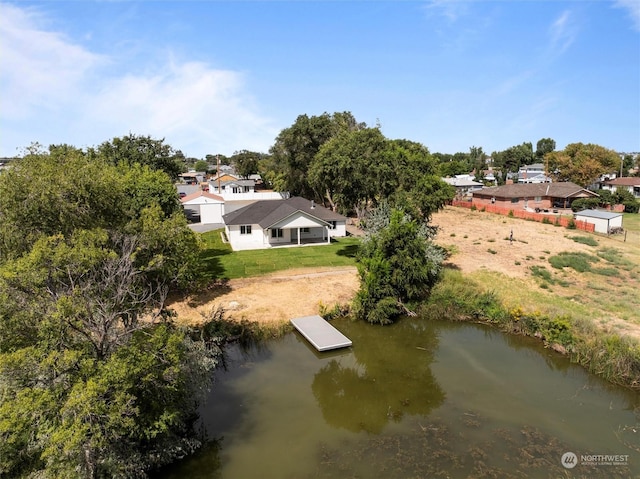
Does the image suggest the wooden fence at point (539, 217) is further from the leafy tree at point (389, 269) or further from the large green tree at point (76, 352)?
the large green tree at point (76, 352)

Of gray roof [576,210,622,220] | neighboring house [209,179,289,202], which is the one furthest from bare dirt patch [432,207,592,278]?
neighboring house [209,179,289,202]

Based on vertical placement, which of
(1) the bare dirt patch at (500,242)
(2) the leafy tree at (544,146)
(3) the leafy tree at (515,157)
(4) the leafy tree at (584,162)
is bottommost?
(1) the bare dirt patch at (500,242)

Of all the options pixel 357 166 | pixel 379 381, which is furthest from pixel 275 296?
pixel 357 166

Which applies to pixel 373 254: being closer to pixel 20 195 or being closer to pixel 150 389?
pixel 150 389

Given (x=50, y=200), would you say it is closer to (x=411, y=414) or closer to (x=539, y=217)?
(x=411, y=414)

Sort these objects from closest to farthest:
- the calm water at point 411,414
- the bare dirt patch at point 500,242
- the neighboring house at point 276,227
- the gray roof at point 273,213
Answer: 1. the calm water at point 411,414
2. the bare dirt patch at point 500,242
3. the neighboring house at point 276,227
4. the gray roof at point 273,213

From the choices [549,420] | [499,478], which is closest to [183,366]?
[499,478]

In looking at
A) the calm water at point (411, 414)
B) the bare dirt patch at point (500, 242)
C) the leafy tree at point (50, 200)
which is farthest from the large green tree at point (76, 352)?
the bare dirt patch at point (500, 242)
